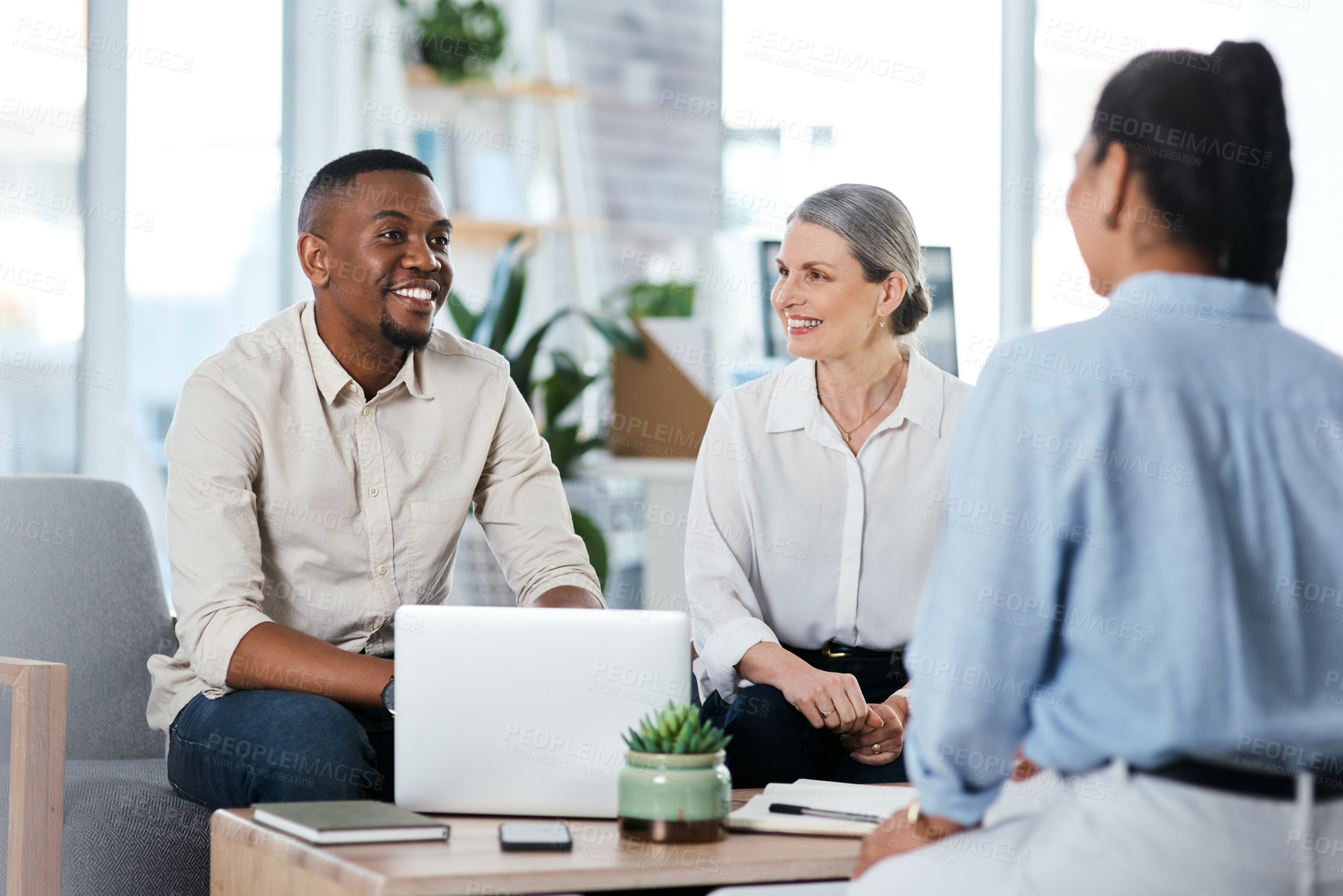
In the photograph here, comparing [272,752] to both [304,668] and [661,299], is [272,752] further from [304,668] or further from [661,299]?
[661,299]

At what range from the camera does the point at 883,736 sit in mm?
2029

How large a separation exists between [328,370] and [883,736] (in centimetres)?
105

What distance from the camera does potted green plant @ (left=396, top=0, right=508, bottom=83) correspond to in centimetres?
442

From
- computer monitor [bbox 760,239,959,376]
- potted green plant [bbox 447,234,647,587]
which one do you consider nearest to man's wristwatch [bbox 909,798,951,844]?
computer monitor [bbox 760,239,959,376]

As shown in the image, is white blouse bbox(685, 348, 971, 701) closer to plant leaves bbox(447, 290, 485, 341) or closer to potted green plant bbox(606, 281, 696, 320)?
plant leaves bbox(447, 290, 485, 341)

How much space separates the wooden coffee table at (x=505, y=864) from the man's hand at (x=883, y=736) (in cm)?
51

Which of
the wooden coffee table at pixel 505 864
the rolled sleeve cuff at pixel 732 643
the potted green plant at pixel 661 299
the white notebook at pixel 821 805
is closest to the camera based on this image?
the wooden coffee table at pixel 505 864

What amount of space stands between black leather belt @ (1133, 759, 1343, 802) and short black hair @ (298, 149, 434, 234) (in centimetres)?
164

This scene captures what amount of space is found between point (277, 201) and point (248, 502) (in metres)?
2.62

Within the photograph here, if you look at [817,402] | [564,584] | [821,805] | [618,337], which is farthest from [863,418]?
[618,337]

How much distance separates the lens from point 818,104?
505 centimetres

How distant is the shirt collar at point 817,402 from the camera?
2262 millimetres

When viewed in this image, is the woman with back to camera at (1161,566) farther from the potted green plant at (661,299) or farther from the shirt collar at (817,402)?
the potted green plant at (661,299)

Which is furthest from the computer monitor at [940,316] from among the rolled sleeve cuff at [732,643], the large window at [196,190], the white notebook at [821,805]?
the large window at [196,190]
